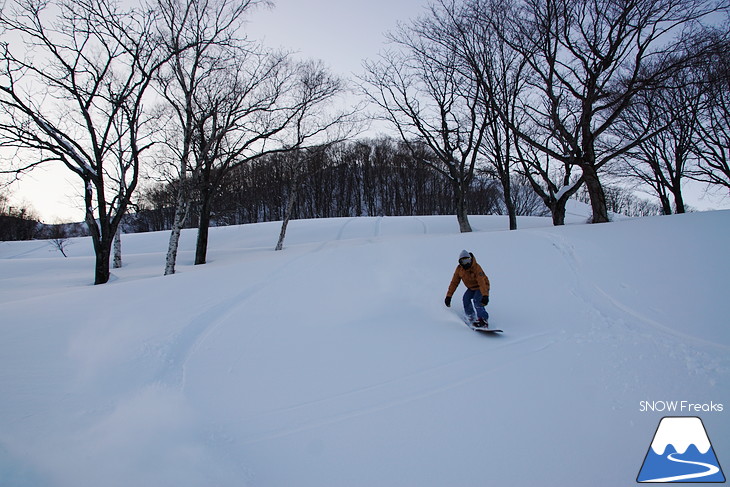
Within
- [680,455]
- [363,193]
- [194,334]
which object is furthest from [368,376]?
[363,193]

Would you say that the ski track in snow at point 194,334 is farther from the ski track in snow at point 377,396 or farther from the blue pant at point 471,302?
the blue pant at point 471,302

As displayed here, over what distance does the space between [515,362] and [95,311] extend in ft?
22.7

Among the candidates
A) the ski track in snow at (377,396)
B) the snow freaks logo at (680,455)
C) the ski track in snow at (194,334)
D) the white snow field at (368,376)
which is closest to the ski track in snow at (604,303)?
the white snow field at (368,376)

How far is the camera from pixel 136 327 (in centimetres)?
531

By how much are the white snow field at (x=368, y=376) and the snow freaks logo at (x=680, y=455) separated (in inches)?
3.6

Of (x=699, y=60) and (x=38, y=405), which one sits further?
(x=699, y=60)

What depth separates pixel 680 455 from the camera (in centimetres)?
317

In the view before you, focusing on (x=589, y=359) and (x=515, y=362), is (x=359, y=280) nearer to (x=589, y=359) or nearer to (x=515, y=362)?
(x=515, y=362)

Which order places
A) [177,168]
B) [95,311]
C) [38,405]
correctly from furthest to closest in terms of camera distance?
[177,168]
[95,311]
[38,405]

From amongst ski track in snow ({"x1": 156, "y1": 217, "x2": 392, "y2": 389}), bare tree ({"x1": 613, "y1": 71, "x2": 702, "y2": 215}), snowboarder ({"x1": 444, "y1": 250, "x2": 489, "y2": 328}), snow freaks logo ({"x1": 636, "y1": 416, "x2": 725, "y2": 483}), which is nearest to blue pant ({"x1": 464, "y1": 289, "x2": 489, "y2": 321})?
snowboarder ({"x1": 444, "y1": 250, "x2": 489, "y2": 328})

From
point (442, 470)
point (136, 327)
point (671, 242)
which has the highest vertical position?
point (671, 242)

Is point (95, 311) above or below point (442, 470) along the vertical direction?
above

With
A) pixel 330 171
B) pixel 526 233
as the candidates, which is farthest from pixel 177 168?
pixel 330 171

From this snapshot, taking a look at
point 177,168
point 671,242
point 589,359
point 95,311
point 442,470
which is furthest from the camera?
point 177,168
